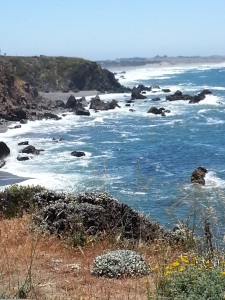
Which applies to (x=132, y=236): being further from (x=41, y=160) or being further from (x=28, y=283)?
(x=41, y=160)

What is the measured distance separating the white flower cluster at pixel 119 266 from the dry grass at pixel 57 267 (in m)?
0.12

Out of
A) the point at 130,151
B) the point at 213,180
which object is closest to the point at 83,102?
the point at 130,151

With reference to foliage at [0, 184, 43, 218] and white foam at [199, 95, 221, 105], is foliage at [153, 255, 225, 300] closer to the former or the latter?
foliage at [0, 184, 43, 218]

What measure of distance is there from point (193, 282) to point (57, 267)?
2.64 metres

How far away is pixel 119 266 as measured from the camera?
7.27m

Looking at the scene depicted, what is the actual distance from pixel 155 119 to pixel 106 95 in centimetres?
3124

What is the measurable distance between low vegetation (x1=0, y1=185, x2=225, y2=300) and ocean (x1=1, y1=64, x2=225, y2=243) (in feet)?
30.9

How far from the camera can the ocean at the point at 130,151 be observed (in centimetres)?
2920

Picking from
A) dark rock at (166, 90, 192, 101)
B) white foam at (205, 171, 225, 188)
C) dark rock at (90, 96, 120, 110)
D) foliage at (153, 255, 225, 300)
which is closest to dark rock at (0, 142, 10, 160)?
white foam at (205, 171, 225, 188)

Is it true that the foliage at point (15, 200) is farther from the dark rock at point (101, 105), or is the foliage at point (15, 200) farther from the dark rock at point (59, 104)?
the dark rock at point (59, 104)

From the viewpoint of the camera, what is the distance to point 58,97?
8725 centimetres

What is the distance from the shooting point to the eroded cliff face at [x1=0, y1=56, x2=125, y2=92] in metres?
97.9

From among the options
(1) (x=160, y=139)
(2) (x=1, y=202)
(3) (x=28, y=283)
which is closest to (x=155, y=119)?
(1) (x=160, y=139)

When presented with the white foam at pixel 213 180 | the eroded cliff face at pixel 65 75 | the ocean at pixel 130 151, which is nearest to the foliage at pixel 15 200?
the ocean at pixel 130 151
